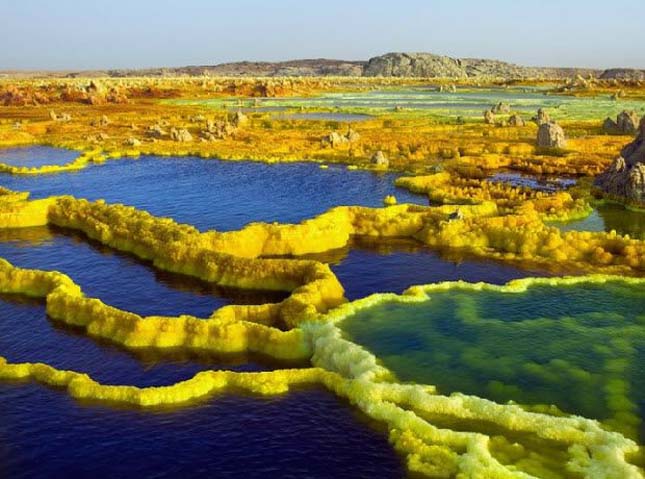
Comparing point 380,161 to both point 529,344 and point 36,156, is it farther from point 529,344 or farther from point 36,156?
point 36,156

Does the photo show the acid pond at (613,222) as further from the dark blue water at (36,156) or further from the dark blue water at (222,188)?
the dark blue water at (36,156)

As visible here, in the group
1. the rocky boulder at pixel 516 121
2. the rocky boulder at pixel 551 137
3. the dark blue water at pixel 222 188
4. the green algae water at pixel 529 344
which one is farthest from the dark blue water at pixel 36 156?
the rocky boulder at pixel 516 121

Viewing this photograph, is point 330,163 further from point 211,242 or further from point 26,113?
point 26,113

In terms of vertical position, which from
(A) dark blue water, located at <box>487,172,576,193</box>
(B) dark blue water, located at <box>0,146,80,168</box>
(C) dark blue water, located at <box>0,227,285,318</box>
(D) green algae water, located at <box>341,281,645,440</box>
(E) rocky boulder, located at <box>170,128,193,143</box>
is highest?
(E) rocky boulder, located at <box>170,128,193,143</box>

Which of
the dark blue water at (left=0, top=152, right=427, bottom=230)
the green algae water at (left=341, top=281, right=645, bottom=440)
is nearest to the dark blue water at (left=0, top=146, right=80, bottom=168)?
the dark blue water at (left=0, top=152, right=427, bottom=230)

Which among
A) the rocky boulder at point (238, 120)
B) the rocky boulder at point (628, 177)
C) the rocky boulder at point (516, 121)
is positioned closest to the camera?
the rocky boulder at point (628, 177)

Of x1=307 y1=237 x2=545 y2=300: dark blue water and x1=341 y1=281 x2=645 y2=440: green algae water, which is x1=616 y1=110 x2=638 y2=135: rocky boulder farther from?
x1=341 y1=281 x2=645 y2=440: green algae water
